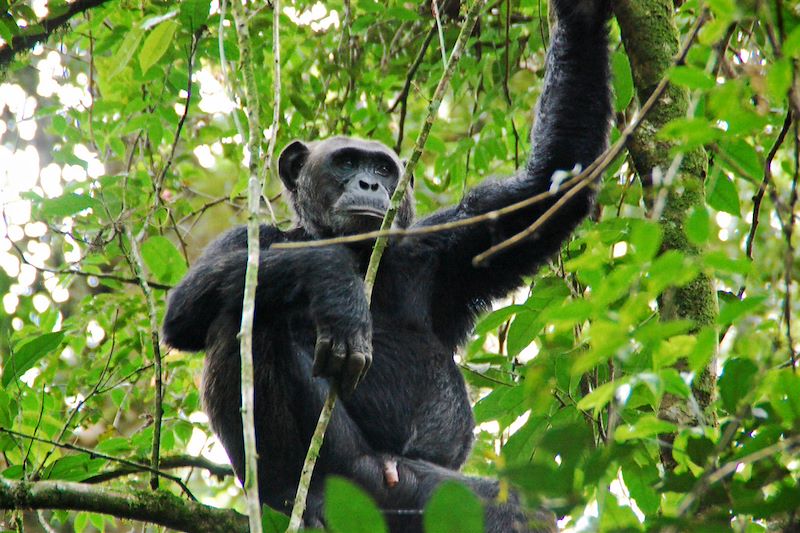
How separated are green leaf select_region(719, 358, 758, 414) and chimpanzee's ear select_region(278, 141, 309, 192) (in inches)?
172

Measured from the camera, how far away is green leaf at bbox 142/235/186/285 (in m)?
6.13

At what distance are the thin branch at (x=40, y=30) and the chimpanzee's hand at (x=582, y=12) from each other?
307 cm

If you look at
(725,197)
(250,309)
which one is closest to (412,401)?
(250,309)

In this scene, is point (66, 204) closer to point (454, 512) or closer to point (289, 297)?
point (289, 297)

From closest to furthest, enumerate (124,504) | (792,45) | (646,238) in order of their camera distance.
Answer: (792,45), (646,238), (124,504)

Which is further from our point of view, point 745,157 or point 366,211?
point 366,211

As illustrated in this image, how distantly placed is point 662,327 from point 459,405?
10.4ft

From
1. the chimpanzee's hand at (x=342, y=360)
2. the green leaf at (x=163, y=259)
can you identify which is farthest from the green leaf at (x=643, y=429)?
the green leaf at (x=163, y=259)

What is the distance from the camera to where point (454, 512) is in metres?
1.83

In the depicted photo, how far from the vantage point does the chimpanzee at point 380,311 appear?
15.2ft

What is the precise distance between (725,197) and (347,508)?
2.31 metres

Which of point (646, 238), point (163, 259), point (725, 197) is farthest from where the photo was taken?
point (163, 259)

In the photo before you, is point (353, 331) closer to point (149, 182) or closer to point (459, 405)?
point (459, 405)

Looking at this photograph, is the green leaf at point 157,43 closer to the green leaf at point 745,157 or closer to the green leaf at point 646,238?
the green leaf at point 745,157
